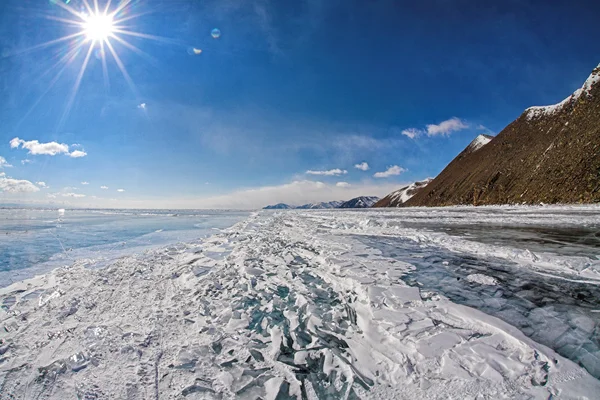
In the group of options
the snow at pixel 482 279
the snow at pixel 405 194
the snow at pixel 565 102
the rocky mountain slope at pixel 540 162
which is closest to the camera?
the snow at pixel 482 279

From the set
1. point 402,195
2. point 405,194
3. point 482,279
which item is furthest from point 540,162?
point 402,195

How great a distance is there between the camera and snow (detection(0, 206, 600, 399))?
2.65 m

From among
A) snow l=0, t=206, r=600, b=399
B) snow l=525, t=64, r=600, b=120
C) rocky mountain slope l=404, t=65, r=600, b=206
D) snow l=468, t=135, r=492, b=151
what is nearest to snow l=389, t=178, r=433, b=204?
snow l=468, t=135, r=492, b=151

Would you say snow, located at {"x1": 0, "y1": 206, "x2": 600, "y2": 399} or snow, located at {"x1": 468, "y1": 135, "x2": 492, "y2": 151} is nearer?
snow, located at {"x1": 0, "y1": 206, "x2": 600, "y2": 399}

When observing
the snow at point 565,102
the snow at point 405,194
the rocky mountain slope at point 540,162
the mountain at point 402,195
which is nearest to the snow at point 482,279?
the rocky mountain slope at point 540,162

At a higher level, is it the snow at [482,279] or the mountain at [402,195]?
the mountain at [402,195]

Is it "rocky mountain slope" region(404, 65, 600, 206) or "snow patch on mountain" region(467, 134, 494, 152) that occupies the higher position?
"snow patch on mountain" region(467, 134, 494, 152)

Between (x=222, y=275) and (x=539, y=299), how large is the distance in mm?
7140

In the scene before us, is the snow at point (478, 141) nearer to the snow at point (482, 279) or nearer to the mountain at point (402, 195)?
the mountain at point (402, 195)

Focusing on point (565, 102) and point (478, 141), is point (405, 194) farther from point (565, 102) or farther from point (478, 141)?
point (565, 102)

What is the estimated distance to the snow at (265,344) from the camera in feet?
8.69

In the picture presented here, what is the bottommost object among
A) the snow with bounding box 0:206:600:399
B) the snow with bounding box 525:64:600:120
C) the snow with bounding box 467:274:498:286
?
the snow with bounding box 0:206:600:399

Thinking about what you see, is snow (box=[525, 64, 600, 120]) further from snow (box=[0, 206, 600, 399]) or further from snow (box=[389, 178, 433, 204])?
snow (box=[0, 206, 600, 399])

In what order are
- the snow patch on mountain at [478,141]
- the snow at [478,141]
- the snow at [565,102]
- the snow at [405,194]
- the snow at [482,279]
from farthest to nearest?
the snow at [405,194] → the snow patch on mountain at [478,141] → the snow at [478,141] → the snow at [565,102] → the snow at [482,279]
